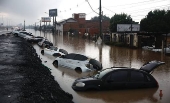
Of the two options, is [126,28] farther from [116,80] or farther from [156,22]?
[116,80]

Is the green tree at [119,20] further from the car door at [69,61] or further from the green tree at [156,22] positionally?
the car door at [69,61]

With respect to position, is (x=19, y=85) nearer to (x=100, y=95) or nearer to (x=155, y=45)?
(x=100, y=95)

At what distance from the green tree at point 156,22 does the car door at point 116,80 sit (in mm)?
42307

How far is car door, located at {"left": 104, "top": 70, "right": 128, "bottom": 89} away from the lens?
11969 mm

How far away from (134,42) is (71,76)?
24.4 m

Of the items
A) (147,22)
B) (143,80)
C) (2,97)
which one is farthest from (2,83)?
(147,22)

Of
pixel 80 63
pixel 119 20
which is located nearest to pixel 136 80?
pixel 80 63

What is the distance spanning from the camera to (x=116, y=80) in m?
12.1

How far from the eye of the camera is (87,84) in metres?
11.9

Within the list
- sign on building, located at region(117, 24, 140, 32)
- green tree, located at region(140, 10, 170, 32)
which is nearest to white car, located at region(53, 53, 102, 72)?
sign on building, located at region(117, 24, 140, 32)

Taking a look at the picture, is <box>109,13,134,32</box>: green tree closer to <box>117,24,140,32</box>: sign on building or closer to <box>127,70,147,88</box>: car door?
<box>117,24,140,32</box>: sign on building

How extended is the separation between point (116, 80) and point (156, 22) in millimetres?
44035

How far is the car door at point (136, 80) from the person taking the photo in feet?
40.4

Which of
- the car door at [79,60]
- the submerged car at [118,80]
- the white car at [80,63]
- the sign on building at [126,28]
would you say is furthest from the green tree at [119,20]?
the submerged car at [118,80]
